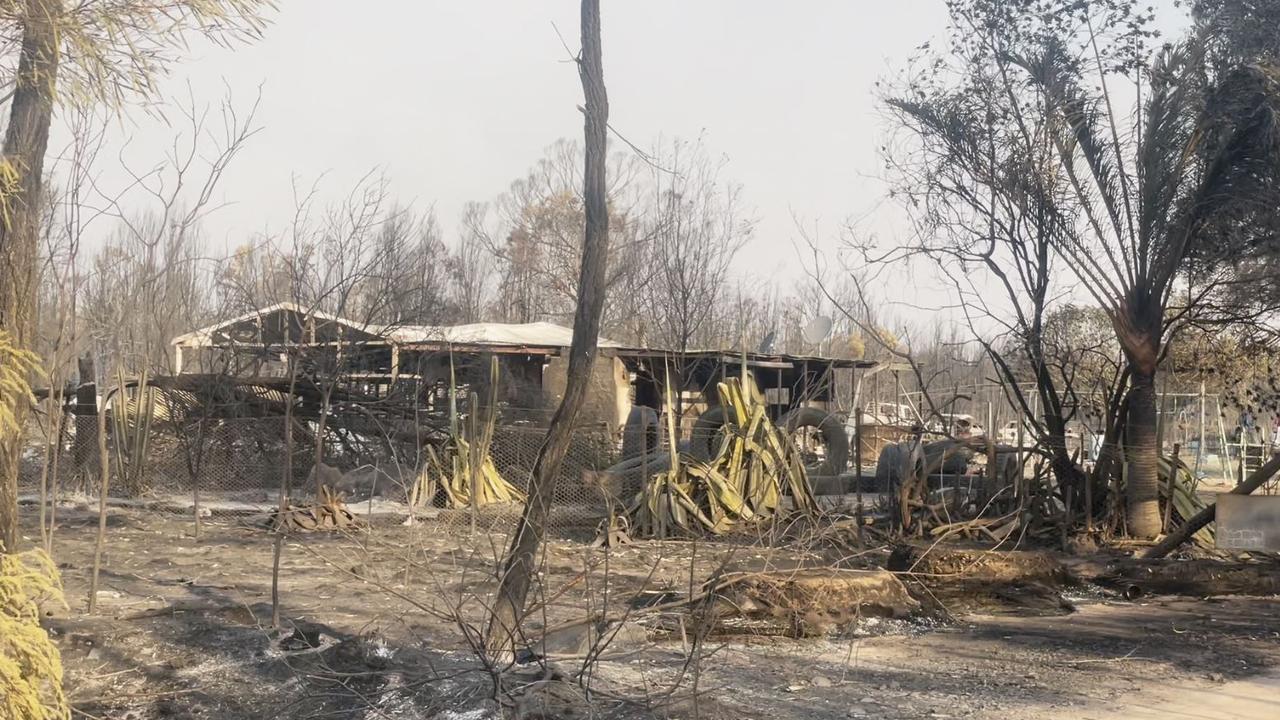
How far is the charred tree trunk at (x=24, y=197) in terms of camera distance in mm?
4633

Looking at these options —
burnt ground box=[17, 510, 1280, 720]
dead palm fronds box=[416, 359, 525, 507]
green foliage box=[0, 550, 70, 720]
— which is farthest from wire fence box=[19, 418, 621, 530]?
green foliage box=[0, 550, 70, 720]

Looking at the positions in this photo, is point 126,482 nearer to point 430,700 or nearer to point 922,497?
point 922,497

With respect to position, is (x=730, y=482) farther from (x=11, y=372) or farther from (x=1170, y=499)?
(x=11, y=372)

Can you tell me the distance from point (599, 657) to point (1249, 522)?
8.44 m

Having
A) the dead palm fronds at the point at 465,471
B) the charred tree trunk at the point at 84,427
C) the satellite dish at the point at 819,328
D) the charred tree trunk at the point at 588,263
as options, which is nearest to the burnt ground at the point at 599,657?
the charred tree trunk at the point at 588,263

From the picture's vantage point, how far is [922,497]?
576 inches

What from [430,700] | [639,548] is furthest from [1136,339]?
[430,700]

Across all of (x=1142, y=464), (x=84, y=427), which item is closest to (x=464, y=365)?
(x=84, y=427)

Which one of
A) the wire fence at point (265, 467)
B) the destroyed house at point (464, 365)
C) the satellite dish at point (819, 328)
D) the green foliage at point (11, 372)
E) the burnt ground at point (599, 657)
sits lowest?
the burnt ground at point (599, 657)

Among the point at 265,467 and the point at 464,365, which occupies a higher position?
the point at 464,365

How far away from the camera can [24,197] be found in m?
5.98

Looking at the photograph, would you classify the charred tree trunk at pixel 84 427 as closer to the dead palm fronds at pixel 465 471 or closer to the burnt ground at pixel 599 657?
the dead palm fronds at pixel 465 471

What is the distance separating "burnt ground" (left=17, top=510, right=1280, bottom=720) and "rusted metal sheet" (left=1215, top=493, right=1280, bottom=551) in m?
0.60

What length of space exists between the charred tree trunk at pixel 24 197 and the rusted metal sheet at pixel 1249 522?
1054 cm
